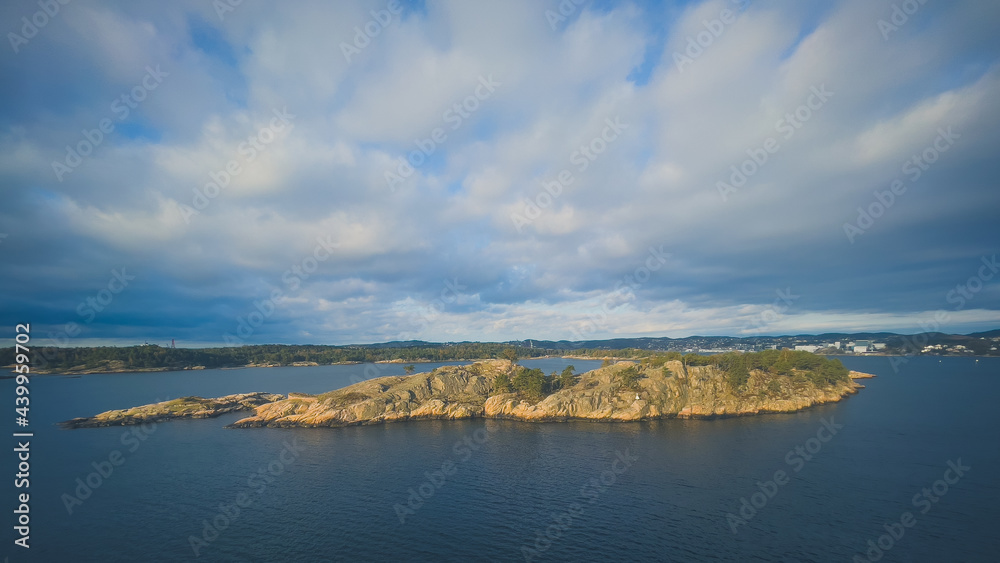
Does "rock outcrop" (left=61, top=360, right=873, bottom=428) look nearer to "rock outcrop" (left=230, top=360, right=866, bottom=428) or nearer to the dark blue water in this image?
"rock outcrop" (left=230, top=360, right=866, bottom=428)

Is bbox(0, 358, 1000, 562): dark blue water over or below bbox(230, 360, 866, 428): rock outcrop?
below

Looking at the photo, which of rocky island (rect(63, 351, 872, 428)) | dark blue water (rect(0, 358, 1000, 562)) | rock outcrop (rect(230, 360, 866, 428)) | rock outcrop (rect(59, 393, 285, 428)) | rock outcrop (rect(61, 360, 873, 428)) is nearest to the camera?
dark blue water (rect(0, 358, 1000, 562))

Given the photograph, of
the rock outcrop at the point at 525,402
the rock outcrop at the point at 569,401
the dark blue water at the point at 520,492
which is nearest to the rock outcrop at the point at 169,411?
the rock outcrop at the point at 525,402

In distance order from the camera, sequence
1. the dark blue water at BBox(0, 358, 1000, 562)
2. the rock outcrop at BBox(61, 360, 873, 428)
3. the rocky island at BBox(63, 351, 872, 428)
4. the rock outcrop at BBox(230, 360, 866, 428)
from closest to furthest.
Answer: the dark blue water at BBox(0, 358, 1000, 562)
the rock outcrop at BBox(230, 360, 866, 428)
the rock outcrop at BBox(61, 360, 873, 428)
the rocky island at BBox(63, 351, 872, 428)

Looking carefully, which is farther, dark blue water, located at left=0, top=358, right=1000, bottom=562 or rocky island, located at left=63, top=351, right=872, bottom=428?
rocky island, located at left=63, top=351, right=872, bottom=428

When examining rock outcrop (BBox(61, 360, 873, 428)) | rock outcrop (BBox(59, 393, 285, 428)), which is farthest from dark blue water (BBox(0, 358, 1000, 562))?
rock outcrop (BBox(59, 393, 285, 428))

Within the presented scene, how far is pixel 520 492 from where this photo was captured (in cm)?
5303

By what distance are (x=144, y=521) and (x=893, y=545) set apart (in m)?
76.0

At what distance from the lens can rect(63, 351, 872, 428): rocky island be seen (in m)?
96.8

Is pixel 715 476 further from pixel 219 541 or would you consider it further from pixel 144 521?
pixel 144 521

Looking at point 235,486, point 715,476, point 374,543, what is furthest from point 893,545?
point 235,486

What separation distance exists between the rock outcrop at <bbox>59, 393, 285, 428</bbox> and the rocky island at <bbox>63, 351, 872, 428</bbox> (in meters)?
0.23

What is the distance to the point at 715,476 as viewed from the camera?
5631 centimetres

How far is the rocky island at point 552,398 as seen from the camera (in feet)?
318
